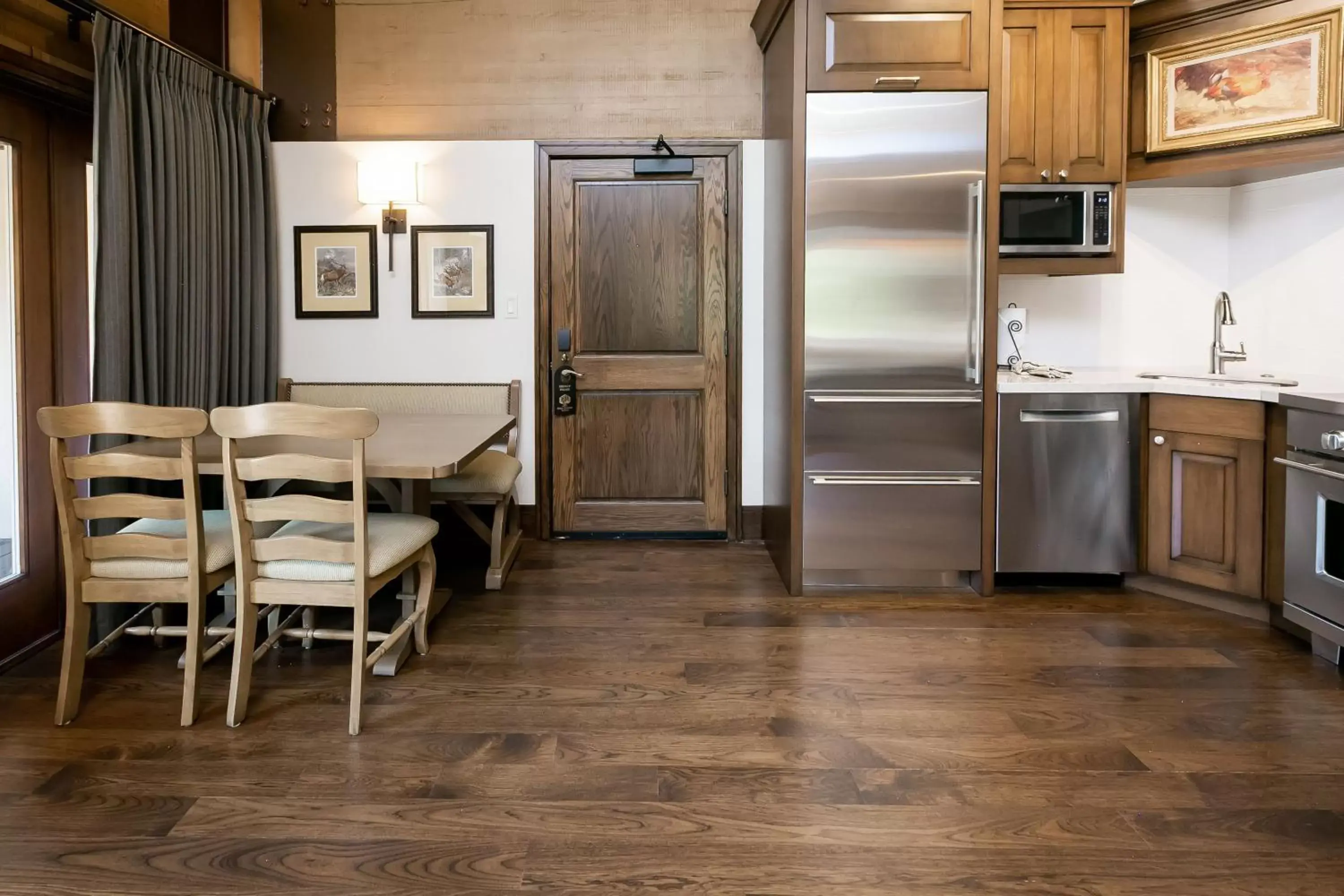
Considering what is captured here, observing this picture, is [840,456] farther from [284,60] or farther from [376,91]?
[284,60]

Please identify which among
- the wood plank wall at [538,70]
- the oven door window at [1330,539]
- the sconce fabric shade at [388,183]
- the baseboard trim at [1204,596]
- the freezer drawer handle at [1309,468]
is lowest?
the baseboard trim at [1204,596]

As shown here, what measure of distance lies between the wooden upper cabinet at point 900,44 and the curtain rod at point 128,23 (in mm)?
2460

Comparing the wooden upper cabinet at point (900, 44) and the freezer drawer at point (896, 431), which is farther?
the freezer drawer at point (896, 431)

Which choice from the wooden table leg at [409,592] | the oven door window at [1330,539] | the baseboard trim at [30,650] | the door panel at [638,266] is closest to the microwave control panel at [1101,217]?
the oven door window at [1330,539]

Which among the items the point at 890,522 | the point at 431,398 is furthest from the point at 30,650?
the point at 890,522

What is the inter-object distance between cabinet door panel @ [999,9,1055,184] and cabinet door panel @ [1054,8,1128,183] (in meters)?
0.03

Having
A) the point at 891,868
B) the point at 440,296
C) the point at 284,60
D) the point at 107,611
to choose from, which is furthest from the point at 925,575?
the point at 284,60

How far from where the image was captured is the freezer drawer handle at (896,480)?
378 cm

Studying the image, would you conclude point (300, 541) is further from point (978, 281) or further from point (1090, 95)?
point (1090, 95)

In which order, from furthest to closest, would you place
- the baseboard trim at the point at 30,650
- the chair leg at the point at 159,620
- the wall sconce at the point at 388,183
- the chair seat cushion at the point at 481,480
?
the wall sconce at the point at 388,183 → the chair seat cushion at the point at 481,480 → the chair leg at the point at 159,620 → the baseboard trim at the point at 30,650

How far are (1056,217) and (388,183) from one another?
3.05 metres

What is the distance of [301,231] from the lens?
15.1ft

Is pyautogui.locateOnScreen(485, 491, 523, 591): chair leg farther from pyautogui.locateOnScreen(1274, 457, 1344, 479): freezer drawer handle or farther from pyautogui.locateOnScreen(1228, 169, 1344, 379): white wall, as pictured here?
pyautogui.locateOnScreen(1228, 169, 1344, 379): white wall

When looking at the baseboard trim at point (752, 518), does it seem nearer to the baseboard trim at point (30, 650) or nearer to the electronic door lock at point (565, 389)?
the electronic door lock at point (565, 389)
